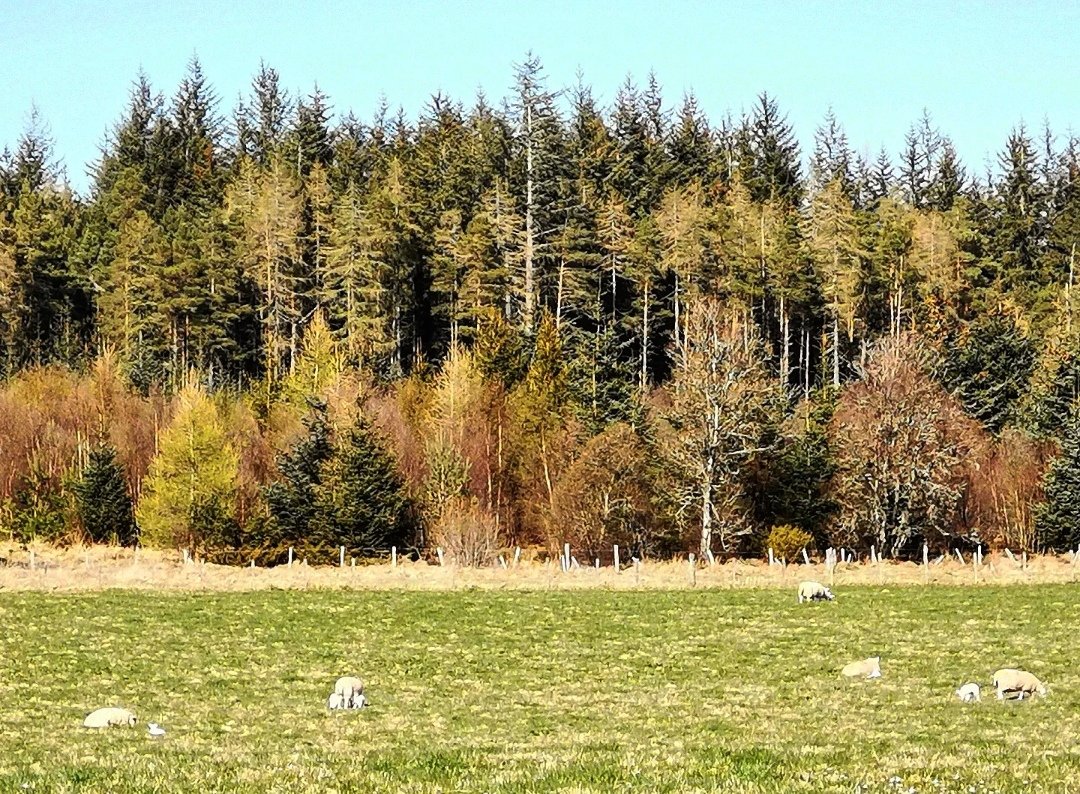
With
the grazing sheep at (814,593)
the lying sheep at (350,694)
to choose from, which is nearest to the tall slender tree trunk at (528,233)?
the grazing sheep at (814,593)

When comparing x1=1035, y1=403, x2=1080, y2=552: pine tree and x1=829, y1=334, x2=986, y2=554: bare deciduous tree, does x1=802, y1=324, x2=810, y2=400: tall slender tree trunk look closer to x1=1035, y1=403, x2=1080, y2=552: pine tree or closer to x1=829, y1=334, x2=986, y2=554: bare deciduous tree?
x1=829, y1=334, x2=986, y2=554: bare deciduous tree

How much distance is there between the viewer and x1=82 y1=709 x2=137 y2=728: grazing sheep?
23547mm

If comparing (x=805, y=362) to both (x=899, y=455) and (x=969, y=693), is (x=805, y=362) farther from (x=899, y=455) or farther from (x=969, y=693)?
(x=969, y=693)

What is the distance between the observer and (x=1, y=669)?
31.5 metres

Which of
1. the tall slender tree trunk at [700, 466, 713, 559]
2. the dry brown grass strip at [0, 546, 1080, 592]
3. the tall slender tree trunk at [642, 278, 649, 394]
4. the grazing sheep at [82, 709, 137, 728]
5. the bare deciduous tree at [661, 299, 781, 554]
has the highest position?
the tall slender tree trunk at [642, 278, 649, 394]

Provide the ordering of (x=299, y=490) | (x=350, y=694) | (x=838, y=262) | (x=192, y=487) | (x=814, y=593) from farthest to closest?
1. (x=838, y=262)
2. (x=192, y=487)
3. (x=299, y=490)
4. (x=814, y=593)
5. (x=350, y=694)

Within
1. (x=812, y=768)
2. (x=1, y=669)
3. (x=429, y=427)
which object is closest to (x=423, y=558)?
(x=429, y=427)

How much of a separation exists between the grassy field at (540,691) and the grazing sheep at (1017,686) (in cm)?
45

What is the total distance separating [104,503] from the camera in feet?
280

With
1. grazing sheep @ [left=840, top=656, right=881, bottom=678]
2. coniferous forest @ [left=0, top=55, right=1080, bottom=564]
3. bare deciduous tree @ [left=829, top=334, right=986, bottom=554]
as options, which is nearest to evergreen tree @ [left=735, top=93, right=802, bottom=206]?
coniferous forest @ [left=0, top=55, right=1080, bottom=564]

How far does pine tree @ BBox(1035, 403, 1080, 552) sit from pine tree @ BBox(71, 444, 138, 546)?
61.1 m

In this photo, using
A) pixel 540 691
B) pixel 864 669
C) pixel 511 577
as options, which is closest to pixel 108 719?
pixel 540 691

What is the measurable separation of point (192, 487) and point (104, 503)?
320 inches

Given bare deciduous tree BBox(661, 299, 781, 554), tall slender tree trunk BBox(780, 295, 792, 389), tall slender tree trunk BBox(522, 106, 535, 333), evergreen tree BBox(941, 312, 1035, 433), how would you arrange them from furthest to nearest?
tall slender tree trunk BBox(522, 106, 535, 333) < tall slender tree trunk BBox(780, 295, 792, 389) < evergreen tree BBox(941, 312, 1035, 433) < bare deciduous tree BBox(661, 299, 781, 554)
